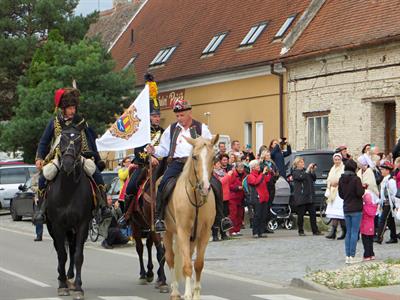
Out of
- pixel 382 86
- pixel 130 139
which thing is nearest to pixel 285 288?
pixel 130 139

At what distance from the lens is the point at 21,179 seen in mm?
39656

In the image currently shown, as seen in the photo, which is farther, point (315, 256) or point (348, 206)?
point (315, 256)

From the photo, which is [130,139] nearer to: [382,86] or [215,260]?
[215,260]

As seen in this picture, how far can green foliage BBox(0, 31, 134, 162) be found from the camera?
4300 cm

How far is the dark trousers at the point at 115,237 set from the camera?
24.0m

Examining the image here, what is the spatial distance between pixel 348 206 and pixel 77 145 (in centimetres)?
583

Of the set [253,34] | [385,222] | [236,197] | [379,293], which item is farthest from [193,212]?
[253,34]

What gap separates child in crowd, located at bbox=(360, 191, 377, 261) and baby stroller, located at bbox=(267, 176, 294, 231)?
7.54 meters

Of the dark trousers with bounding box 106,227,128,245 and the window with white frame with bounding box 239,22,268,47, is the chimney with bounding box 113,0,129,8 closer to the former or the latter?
the window with white frame with bounding box 239,22,268,47

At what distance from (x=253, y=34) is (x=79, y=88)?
7148 mm

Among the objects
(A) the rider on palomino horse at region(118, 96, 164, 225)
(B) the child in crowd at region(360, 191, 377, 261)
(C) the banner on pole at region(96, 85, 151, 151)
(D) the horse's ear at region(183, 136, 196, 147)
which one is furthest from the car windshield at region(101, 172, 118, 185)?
(D) the horse's ear at region(183, 136, 196, 147)

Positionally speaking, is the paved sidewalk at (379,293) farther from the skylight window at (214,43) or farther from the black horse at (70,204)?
the skylight window at (214,43)

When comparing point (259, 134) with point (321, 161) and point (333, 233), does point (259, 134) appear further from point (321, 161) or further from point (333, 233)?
point (333, 233)

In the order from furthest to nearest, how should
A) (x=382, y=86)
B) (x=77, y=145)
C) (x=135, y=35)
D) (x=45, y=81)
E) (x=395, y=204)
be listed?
(x=135, y=35), (x=45, y=81), (x=382, y=86), (x=395, y=204), (x=77, y=145)
